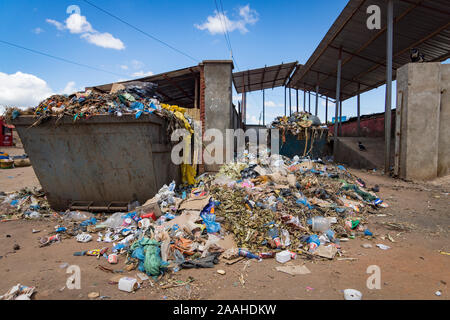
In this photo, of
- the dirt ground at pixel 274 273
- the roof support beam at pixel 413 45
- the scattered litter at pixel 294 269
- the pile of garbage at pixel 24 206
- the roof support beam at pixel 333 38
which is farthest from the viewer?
the roof support beam at pixel 413 45

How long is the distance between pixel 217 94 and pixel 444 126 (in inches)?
209

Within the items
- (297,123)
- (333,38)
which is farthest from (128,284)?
(333,38)

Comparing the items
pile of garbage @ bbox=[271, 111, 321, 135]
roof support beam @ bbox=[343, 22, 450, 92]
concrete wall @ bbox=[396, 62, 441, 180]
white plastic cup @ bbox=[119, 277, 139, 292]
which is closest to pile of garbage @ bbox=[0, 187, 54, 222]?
white plastic cup @ bbox=[119, 277, 139, 292]

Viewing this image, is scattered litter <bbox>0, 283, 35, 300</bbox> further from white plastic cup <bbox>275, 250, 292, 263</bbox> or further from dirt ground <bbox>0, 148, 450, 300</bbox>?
white plastic cup <bbox>275, 250, 292, 263</bbox>

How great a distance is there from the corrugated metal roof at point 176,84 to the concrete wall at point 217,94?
43cm

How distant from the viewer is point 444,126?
5.49 metres

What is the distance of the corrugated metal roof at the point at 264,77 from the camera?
1052cm

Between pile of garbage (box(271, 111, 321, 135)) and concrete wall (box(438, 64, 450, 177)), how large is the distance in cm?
288

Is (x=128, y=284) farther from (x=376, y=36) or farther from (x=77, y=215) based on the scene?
(x=376, y=36)

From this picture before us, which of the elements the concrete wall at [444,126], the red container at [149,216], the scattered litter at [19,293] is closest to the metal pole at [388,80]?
the concrete wall at [444,126]

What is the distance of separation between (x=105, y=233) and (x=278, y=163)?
385cm

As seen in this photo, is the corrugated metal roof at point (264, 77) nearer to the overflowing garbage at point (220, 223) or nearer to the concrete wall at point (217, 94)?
the concrete wall at point (217, 94)

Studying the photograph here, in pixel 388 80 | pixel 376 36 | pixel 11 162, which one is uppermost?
pixel 376 36

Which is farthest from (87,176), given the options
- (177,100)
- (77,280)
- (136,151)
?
(177,100)
